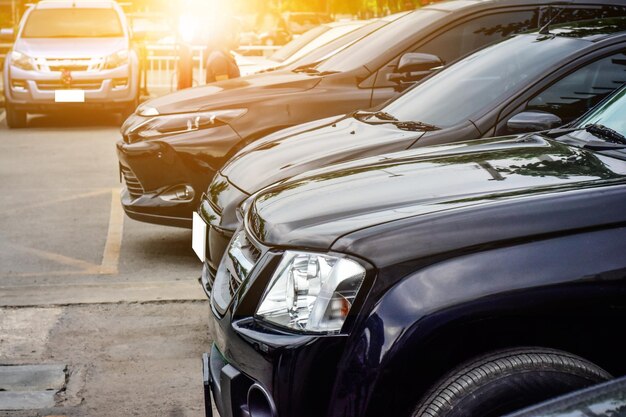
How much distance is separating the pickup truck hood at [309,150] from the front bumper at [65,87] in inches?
386

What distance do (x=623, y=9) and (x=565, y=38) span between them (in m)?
2.00

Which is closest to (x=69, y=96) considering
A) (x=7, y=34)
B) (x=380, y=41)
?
(x=7, y=34)

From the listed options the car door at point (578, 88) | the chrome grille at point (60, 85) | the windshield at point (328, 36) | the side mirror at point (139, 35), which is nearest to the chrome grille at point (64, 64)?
the chrome grille at point (60, 85)

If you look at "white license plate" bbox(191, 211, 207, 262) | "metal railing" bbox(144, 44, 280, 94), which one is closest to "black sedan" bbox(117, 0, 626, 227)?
"white license plate" bbox(191, 211, 207, 262)

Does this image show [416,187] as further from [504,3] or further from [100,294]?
[504,3]

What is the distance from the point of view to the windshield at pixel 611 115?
4156 millimetres

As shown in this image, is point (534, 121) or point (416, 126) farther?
point (416, 126)

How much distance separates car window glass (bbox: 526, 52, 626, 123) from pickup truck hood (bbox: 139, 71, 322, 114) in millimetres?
2244

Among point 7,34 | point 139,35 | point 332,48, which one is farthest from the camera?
point 139,35

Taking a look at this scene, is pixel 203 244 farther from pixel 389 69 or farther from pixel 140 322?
pixel 389 69

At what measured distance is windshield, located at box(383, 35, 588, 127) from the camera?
574 centimetres

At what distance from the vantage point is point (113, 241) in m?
8.06

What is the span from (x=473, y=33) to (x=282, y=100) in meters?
1.44

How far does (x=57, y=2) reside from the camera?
16938mm
